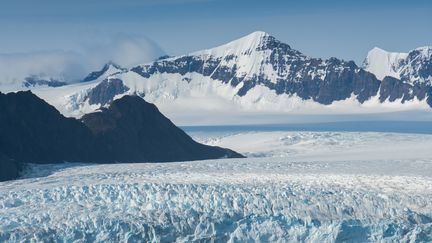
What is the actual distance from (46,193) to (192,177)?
10385 millimetres

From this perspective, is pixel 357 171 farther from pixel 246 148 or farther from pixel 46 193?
pixel 246 148

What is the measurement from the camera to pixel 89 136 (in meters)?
86.3

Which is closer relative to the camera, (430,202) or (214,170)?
(430,202)

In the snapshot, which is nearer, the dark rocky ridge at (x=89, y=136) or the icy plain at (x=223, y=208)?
the icy plain at (x=223, y=208)

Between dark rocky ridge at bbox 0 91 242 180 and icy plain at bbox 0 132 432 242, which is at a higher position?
dark rocky ridge at bbox 0 91 242 180

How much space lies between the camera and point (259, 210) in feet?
147

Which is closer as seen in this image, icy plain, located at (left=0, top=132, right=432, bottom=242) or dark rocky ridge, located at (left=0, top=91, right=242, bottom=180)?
icy plain, located at (left=0, top=132, right=432, bottom=242)

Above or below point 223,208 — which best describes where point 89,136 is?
above

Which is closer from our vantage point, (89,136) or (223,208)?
(223,208)

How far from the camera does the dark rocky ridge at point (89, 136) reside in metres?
77.9

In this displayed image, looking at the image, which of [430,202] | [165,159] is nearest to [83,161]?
[165,159]

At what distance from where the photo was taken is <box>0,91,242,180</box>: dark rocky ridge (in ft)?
255

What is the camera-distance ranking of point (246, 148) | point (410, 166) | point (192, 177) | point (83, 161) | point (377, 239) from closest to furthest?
1. point (377, 239)
2. point (192, 177)
3. point (410, 166)
4. point (83, 161)
5. point (246, 148)

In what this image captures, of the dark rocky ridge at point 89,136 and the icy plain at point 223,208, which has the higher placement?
the dark rocky ridge at point 89,136
